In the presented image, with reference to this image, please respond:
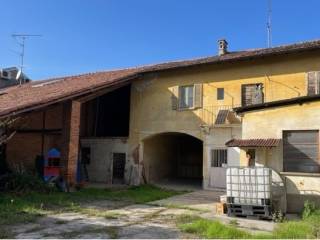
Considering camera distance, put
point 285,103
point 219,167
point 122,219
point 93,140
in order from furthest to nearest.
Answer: point 93,140 < point 219,167 < point 285,103 < point 122,219

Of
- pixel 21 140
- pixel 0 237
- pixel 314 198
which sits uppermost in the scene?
pixel 21 140

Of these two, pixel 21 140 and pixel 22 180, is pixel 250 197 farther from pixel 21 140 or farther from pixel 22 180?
pixel 21 140

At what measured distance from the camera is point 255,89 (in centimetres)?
1717

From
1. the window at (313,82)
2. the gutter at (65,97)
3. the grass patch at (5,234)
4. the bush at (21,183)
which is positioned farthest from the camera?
the window at (313,82)

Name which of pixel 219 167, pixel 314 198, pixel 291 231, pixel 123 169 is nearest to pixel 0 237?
pixel 291 231

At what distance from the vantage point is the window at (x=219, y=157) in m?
17.9

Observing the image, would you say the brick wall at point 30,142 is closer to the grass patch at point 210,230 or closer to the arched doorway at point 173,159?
the arched doorway at point 173,159

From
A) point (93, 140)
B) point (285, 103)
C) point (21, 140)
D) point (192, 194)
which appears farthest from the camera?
point (93, 140)

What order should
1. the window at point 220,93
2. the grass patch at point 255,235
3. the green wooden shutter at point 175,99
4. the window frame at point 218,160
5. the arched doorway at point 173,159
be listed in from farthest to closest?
the arched doorway at point 173,159
the green wooden shutter at point 175,99
the window at point 220,93
the window frame at point 218,160
the grass patch at point 255,235

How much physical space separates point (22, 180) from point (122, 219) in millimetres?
5675

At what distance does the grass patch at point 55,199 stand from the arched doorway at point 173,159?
275 centimetres

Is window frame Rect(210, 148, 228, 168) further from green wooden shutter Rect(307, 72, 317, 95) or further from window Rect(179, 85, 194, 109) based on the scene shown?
green wooden shutter Rect(307, 72, 317, 95)

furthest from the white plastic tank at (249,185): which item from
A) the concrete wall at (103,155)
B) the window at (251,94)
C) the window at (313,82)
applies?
the concrete wall at (103,155)

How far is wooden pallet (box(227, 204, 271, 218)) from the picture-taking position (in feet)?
35.4
